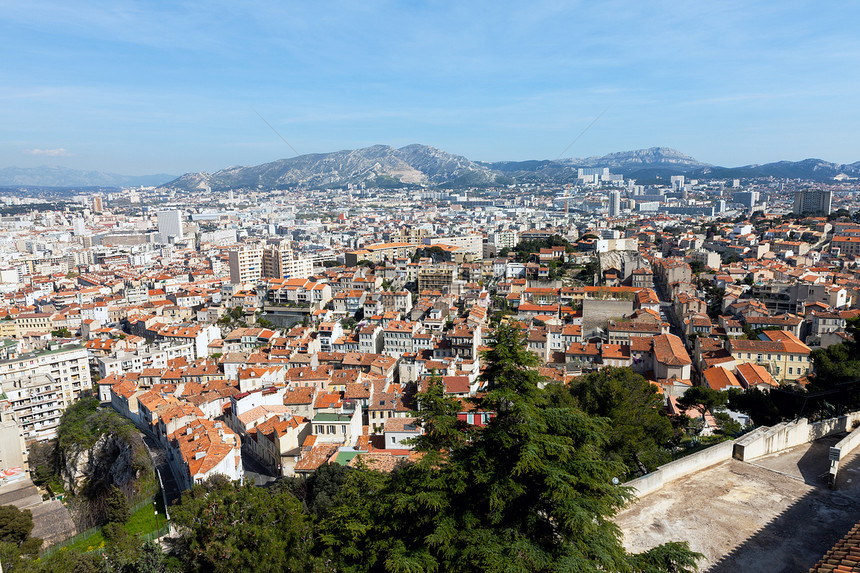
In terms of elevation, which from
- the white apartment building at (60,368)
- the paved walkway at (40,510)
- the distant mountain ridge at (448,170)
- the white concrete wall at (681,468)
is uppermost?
the distant mountain ridge at (448,170)

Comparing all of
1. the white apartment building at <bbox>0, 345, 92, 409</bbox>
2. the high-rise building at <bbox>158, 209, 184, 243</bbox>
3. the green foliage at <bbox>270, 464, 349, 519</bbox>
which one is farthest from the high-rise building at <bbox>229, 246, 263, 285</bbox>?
the high-rise building at <bbox>158, 209, 184, 243</bbox>

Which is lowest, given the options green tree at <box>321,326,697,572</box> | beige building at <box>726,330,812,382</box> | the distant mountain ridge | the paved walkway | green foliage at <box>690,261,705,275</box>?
the paved walkway

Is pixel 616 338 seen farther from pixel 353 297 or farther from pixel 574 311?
pixel 353 297

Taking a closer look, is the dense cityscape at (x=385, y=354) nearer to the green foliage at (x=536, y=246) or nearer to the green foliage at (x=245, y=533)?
the green foliage at (x=536, y=246)

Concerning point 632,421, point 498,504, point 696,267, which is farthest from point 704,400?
point 696,267

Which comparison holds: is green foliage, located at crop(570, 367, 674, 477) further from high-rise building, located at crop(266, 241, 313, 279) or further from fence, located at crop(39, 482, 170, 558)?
high-rise building, located at crop(266, 241, 313, 279)

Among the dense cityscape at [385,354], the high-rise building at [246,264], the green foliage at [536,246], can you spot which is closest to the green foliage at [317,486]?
the dense cityscape at [385,354]
